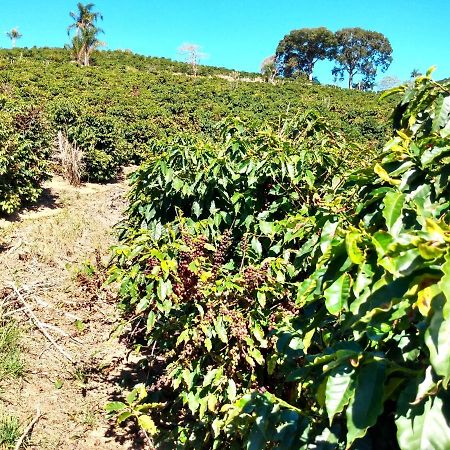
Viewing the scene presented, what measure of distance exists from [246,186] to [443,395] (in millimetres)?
2109

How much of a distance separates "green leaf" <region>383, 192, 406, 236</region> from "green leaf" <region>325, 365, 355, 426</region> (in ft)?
1.15

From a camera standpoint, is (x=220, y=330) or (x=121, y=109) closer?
(x=220, y=330)

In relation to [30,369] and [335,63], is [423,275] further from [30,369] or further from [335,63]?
[335,63]

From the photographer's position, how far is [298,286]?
1688mm

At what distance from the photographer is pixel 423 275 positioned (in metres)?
0.74

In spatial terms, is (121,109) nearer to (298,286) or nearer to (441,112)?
(298,286)

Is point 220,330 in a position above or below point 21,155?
below

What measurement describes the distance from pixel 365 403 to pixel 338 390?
0.21ft

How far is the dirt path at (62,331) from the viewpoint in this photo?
9.86ft

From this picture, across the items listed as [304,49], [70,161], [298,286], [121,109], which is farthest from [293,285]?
[304,49]

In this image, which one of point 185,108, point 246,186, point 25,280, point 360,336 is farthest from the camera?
point 185,108

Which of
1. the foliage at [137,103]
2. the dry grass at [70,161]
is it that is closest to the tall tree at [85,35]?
the foliage at [137,103]

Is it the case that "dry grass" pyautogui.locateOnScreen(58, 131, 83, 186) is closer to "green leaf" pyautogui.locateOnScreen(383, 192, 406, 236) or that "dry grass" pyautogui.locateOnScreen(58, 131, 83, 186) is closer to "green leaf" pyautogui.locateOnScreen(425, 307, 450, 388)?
"green leaf" pyautogui.locateOnScreen(383, 192, 406, 236)

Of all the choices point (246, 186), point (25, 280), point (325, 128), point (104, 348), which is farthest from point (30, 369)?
point (325, 128)
